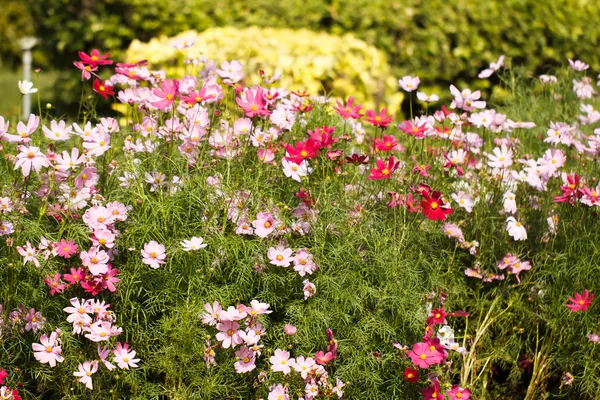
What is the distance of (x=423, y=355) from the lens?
8.34 feet

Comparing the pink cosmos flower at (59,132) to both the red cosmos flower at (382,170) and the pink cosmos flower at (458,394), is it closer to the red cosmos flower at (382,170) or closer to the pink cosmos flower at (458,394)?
the red cosmos flower at (382,170)

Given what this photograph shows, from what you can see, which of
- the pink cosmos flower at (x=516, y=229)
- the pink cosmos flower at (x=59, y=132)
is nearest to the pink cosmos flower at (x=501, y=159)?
the pink cosmos flower at (x=516, y=229)

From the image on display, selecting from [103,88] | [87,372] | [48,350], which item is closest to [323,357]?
[87,372]

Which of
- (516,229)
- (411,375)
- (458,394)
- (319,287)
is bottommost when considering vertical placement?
(458,394)

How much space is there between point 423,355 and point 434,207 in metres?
0.47

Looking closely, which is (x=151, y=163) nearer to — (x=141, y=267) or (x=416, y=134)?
(x=141, y=267)

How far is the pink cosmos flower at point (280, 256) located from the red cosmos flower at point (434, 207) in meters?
0.46

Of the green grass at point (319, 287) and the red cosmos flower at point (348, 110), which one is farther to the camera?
the red cosmos flower at point (348, 110)

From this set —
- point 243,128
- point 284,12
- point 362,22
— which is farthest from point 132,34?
point 243,128

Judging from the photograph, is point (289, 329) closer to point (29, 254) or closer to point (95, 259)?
point (95, 259)

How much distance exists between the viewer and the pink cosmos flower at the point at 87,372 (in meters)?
2.44

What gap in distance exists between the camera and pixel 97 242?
2.53m

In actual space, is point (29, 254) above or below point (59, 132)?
below

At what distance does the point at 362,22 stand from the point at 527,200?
13.0 ft
